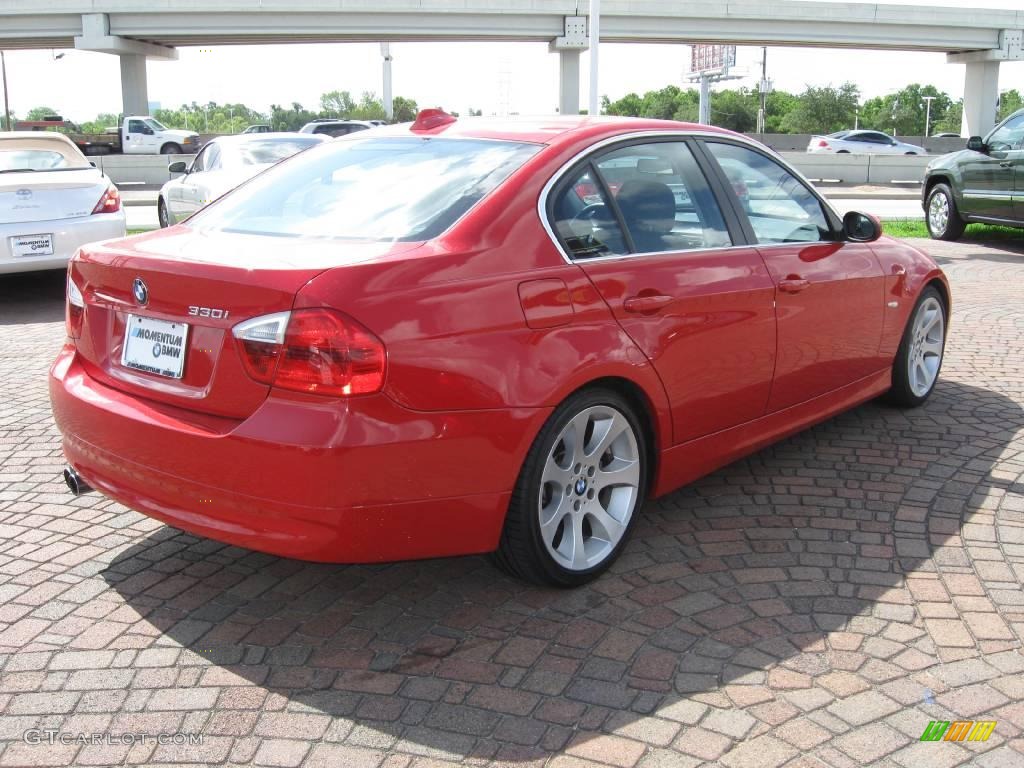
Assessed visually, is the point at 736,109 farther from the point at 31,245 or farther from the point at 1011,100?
the point at 31,245

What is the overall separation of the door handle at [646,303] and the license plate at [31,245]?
23.1 feet

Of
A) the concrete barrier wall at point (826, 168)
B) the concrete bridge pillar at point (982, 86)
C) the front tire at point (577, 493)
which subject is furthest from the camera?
the concrete bridge pillar at point (982, 86)

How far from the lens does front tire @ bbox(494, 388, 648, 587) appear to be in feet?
11.4

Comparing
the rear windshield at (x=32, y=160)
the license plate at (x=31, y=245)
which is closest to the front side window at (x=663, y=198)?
the license plate at (x=31, y=245)

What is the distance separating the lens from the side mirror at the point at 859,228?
513cm

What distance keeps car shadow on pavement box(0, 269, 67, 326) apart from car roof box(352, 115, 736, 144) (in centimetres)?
→ 567

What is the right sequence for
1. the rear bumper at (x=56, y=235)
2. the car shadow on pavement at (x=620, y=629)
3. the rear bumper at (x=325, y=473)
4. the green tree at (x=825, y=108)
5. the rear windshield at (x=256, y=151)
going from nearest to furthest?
1. the car shadow on pavement at (x=620, y=629)
2. the rear bumper at (x=325, y=473)
3. the rear bumper at (x=56, y=235)
4. the rear windshield at (x=256, y=151)
5. the green tree at (x=825, y=108)

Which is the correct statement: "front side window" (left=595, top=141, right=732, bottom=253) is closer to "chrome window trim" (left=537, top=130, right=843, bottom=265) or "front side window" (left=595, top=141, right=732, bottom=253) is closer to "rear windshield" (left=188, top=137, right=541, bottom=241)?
"chrome window trim" (left=537, top=130, right=843, bottom=265)

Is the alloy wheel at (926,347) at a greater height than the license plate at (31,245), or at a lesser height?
lesser

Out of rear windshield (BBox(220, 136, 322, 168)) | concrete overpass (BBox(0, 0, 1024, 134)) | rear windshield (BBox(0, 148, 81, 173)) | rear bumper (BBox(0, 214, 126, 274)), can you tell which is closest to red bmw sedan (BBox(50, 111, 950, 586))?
rear bumper (BBox(0, 214, 126, 274))

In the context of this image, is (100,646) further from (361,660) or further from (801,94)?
(801,94)

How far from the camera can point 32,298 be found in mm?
10203

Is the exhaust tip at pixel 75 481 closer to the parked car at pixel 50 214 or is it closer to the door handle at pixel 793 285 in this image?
the door handle at pixel 793 285

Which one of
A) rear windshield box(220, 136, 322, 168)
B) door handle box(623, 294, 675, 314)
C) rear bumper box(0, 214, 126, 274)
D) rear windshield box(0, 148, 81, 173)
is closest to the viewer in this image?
door handle box(623, 294, 675, 314)
